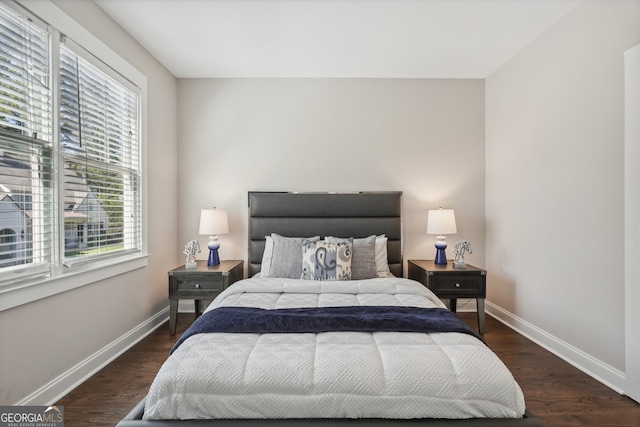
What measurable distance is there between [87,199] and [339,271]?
206 cm

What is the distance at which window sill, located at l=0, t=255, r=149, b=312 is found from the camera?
1.69 meters

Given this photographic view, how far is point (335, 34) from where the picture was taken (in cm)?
271

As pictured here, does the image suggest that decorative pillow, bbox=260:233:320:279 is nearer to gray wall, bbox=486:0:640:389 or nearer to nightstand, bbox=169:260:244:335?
nightstand, bbox=169:260:244:335

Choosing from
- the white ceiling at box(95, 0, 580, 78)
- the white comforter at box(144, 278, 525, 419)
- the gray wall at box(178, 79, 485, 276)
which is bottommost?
the white comforter at box(144, 278, 525, 419)

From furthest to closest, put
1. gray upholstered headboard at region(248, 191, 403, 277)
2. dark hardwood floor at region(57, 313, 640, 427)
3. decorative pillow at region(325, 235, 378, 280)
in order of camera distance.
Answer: gray upholstered headboard at region(248, 191, 403, 277), decorative pillow at region(325, 235, 378, 280), dark hardwood floor at region(57, 313, 640, 427)

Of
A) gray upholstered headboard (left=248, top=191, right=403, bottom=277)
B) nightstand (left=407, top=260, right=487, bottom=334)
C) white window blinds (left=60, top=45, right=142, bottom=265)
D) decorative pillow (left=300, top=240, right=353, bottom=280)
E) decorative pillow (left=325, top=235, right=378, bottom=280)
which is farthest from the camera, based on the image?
gray upholstered headboard (left=248, top=191, right=403, bottom=277)

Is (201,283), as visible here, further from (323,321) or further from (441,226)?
(441,226)

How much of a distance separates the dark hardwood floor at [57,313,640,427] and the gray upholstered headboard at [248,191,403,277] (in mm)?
1274

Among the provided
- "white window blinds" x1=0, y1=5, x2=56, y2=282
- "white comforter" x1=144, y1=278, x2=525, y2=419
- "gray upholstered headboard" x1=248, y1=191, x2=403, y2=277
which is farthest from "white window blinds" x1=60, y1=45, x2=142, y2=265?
"white comforter" x1=144, y1=278, x2=525, y2=419

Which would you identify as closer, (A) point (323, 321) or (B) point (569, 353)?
(A) point (323, 321)

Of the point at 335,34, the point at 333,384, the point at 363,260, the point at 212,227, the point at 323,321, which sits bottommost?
the point at 333,384

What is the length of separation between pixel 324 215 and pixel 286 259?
0.72 meters

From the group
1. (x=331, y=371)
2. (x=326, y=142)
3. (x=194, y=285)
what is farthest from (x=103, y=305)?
(x=326, y=142)

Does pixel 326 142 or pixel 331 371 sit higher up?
pixel 326 142
